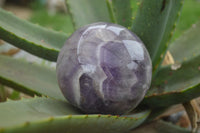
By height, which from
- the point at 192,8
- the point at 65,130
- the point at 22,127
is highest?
the point at 22,127

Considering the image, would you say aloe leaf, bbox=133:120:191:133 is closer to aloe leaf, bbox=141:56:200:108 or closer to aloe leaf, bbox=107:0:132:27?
aloe leaf, bbox=141:56:200:108

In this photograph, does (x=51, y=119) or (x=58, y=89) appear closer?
(x=51, y=119)

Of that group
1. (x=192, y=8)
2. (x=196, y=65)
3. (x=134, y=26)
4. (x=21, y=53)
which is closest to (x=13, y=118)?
(x=134, y=26)

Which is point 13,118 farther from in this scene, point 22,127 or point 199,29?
point 199,29

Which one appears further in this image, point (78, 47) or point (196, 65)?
point (196, 65)

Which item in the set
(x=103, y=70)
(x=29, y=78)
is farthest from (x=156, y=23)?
(x=29, y=78)

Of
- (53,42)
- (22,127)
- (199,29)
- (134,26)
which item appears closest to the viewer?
(22,127)

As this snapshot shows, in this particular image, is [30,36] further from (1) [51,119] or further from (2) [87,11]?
(1) [51,119]

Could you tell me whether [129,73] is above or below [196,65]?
above
